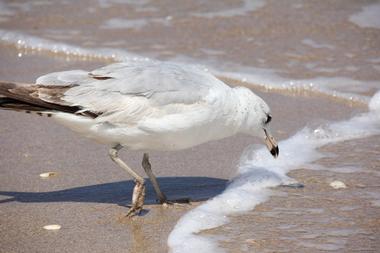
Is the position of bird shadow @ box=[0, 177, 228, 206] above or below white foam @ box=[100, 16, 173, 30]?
below

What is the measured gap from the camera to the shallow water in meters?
6.79

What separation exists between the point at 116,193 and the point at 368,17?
5.33 meters

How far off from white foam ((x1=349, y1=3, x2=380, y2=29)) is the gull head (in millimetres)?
4212

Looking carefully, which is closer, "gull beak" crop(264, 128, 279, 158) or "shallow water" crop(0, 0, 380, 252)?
"gull beak" crop(264, 128, 279, 158)

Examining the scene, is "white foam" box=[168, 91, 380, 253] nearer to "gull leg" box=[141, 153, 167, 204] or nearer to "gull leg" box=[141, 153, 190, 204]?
"gull leg" box=[141, 153, 190, 204]

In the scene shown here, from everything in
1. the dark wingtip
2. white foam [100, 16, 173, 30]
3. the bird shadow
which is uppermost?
white foam [100, 16, 173, 30]

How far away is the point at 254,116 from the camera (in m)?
6.07

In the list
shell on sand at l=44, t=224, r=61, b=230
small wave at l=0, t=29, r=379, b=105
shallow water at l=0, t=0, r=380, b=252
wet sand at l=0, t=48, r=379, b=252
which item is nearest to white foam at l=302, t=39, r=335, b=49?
shallow water at l=0, t=0, r=380, b=252

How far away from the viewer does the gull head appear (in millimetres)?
5977

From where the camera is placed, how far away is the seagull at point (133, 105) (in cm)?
555

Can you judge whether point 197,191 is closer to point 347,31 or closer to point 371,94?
point 371,94

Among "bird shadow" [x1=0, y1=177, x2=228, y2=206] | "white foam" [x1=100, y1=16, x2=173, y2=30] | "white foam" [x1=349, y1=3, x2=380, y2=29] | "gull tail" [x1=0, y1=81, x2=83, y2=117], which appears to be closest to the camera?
"gull tail" [x1=0, y1=81, x2=83, y2=117]

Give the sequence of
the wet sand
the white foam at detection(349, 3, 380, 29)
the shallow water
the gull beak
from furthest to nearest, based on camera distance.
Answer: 1. the white foam at detection(349, 3, 380, 29)
2. the shallow water
3. the gull beak
4. the wet sand

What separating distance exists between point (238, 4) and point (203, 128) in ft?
18.2
